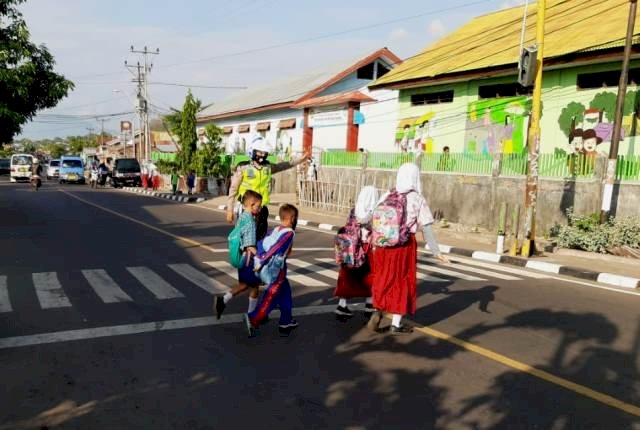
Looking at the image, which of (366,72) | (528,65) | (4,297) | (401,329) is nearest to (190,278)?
(4,297)

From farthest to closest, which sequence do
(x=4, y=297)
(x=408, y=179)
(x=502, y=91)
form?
(x=502, y=91)
(x=4, y=297)
(x=408, y=179)

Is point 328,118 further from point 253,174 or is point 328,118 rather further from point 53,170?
→ point 53,170

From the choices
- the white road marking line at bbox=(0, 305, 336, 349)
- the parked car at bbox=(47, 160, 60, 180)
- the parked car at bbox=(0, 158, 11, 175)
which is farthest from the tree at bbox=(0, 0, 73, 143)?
the parked car at bbox=(0, 158, 11, 175)

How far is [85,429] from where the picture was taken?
350cm

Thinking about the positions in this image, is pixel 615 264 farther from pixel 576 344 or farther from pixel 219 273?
pixel 219 273

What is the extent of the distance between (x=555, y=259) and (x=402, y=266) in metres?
7.13

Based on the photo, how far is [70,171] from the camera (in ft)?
142

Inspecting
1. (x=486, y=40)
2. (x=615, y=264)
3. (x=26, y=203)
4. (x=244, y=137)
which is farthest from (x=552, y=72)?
(x=244, y=137)

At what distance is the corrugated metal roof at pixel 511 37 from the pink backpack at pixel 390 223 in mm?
12010

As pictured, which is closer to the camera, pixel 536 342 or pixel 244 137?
pixel 536 342

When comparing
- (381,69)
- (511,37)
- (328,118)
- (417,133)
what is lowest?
(417,133)

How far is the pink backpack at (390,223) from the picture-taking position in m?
5.58

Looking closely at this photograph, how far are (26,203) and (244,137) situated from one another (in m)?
22.0

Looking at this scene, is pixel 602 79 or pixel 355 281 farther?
pixel 602 79
